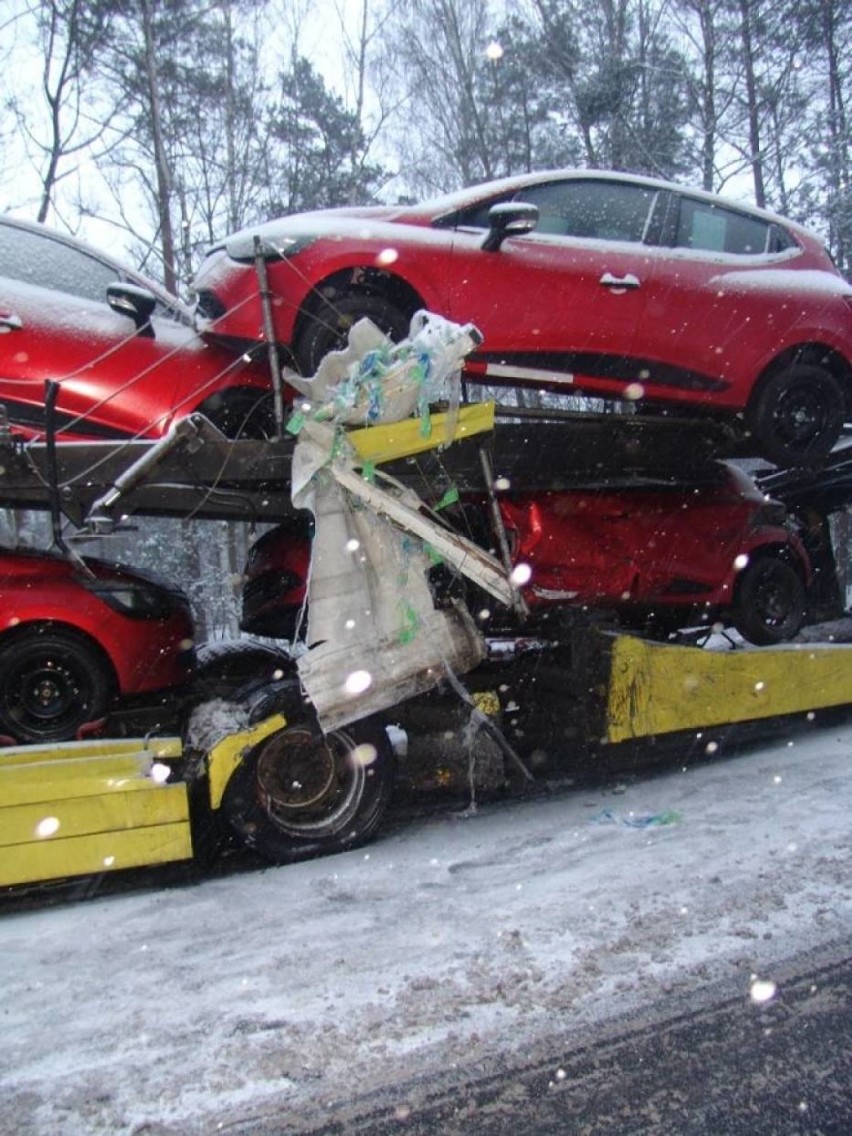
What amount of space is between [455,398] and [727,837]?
7.93 feet

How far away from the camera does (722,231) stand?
5293mm

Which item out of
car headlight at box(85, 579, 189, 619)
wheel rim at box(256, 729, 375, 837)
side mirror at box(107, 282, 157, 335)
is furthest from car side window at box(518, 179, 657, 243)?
wheel rim at box(256, 729, 375, 837)

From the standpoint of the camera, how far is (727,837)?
3.94 metres

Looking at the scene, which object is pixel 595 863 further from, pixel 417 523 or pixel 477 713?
pixel 417 523

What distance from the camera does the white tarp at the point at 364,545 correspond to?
12.7 ft

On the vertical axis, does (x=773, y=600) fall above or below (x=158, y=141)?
below

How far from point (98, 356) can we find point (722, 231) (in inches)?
150

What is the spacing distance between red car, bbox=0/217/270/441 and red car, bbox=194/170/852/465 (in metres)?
0.26

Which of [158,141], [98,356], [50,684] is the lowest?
[50,684]

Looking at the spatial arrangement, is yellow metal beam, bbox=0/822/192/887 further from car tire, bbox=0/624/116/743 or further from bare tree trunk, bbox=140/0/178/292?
bare tree trunk, bbox=140/0/178/292

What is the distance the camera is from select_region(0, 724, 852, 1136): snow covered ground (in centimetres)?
238

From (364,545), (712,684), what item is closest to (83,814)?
(364,545)

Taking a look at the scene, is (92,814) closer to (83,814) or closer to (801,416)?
(83,814)

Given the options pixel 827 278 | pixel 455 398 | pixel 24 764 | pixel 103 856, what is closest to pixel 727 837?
pixel 455 398
